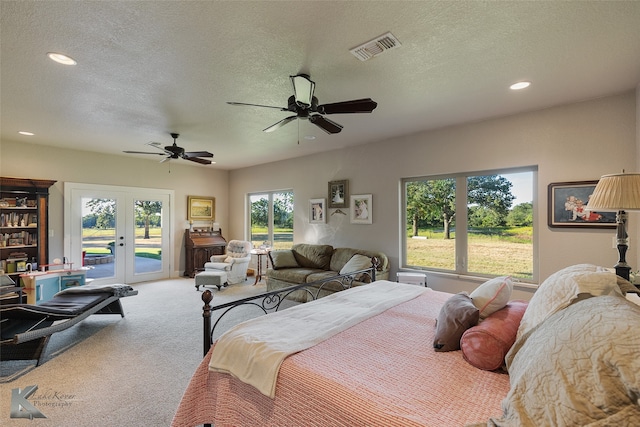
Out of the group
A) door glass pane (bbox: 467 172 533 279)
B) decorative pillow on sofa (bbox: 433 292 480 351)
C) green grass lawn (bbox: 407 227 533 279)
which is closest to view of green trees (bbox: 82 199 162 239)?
green grass lawn (bbox: 407 227 533 279)

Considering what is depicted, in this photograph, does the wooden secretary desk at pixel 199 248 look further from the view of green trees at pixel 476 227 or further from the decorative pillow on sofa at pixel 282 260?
the view of green trees at pixel 476 227

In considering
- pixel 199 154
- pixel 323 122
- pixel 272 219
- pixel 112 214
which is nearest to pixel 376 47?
pixel 323 122

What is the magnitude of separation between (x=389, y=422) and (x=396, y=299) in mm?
1480

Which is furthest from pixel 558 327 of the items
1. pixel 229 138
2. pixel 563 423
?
pixel 229 138

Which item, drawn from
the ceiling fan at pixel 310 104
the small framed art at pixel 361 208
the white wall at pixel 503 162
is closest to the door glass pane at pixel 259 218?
the white wall at pixel 503 162

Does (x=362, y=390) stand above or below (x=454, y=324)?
below

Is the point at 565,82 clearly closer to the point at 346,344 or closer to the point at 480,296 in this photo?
the point at 480,296

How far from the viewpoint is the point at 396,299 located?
2.44 metres

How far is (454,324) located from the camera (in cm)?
156

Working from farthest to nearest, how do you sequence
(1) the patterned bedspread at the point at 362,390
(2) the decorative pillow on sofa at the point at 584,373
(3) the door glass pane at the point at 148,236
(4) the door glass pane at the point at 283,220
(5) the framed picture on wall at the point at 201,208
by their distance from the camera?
(5) the framed picture on wall at the point at 201,208, (4) the door glass pane at the point at 283,220, (3) the door glass pane at the point at 148,236, (1) the patterned bedspread at the point at 362,390, (2) the decorative pillow on sofa at the point at 584,373

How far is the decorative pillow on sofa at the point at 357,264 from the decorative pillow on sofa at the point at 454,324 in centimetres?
268

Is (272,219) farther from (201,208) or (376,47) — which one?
(376,47)

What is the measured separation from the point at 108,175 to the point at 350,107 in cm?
584

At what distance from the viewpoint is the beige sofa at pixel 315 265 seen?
4.53 m
